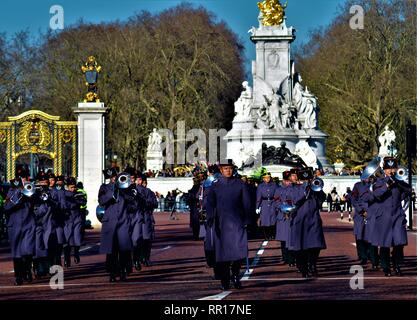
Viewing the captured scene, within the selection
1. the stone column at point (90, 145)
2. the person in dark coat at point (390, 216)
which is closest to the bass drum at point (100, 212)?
the person in dark coat at point (390, 216)

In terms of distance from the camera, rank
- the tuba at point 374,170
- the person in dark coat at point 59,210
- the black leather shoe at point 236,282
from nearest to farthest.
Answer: the black leather shoe at point 236,282 → the tuba at point 374,170 → the person in dark coat at point 59,210

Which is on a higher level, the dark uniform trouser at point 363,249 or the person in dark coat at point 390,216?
the person in dark coat at point 390,216

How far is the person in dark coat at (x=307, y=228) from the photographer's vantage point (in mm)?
21469

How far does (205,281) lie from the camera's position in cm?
2036

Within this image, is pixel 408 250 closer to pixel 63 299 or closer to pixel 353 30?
pixel 63 299

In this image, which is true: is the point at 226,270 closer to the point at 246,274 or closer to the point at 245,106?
the point at 246,274

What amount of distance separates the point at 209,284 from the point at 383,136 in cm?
5850

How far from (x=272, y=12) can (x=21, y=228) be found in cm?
5940

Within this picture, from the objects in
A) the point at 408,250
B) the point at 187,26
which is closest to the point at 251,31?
the point at 187,26

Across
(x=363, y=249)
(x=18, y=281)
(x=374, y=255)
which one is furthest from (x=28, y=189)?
(x=363, y=249)

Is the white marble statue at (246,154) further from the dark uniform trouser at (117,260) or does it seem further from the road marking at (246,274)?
the dark uniform trouser at (117,260)

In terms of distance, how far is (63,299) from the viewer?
17391 mm

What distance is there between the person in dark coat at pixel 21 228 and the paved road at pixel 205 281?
36 centimetres

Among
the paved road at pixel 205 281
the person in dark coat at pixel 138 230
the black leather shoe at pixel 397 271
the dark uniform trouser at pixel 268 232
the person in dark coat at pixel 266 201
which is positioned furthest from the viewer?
the dark uniform trouser at pixel 268 232
